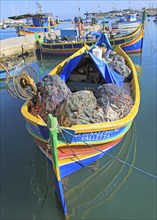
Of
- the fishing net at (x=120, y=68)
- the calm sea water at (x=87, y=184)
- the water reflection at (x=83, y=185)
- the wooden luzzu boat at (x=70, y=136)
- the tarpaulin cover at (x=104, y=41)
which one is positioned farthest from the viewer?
the tarpaulin cover at (x=104, y=41)

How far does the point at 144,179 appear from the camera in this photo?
19.3 feet

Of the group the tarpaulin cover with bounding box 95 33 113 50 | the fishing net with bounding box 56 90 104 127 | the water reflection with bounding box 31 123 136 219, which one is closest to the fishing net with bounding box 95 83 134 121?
the fishing net with bounding box 56 90 104 127

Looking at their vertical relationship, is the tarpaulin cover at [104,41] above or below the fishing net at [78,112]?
above

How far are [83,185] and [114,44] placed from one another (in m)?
17.3

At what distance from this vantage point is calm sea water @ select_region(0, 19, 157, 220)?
5160mm

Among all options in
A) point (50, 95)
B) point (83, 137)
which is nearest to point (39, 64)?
point (50, 95)

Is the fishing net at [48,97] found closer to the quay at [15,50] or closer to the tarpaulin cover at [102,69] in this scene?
the tarpaulin cover at [102,69]

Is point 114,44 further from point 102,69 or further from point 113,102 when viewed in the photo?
point 113,102

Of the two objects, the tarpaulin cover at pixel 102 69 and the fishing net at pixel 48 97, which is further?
the tarpaulin cover at pixel 102 69

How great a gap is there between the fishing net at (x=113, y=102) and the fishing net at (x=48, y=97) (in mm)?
994

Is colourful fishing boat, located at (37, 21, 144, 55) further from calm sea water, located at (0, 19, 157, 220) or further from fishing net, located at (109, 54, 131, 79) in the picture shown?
calm sea water, located at (0, 19, 157, 220)

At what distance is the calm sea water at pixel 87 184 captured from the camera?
5.16 m

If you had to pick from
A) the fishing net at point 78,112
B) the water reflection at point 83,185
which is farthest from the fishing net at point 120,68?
the fishing net at point 78,112

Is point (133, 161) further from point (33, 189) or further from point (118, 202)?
point (33, 189)
